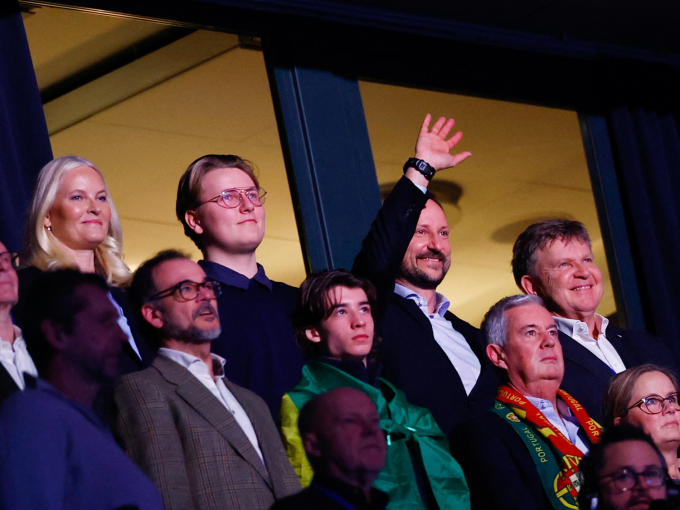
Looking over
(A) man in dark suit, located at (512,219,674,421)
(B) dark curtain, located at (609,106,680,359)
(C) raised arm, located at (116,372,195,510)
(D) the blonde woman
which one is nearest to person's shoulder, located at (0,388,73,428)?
(C) raised arm, located at (116,372,195,510)

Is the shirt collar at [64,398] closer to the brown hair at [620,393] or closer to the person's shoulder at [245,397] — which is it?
the person's shoulder at [245,397]

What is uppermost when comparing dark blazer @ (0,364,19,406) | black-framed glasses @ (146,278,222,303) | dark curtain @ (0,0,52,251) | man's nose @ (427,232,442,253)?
dark curtain @ (0,0,52,251)

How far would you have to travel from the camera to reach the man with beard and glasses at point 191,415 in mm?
2303

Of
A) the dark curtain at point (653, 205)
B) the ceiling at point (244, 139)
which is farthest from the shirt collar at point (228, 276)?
the dark curtain at point (653, 205)

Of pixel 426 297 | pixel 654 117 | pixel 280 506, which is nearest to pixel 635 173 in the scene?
pixel 654 117

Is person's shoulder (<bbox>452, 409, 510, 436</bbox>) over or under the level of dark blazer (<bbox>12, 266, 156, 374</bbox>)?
under

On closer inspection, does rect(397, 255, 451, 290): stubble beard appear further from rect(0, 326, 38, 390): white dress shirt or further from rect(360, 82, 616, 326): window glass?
rect(0, 326, 38, 390): white dress shirt

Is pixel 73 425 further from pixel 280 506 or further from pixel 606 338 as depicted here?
pixel 606 338

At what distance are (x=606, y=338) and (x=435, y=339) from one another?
82 cm

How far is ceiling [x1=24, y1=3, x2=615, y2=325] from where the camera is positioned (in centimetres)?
382

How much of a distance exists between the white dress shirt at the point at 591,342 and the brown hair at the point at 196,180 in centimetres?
127

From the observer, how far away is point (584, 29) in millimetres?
5098

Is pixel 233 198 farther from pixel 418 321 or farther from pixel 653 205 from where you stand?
pixel 653 205

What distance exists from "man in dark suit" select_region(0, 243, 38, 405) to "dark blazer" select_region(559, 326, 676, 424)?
1872mm
